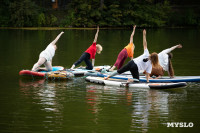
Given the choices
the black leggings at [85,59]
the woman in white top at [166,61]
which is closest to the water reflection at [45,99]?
the black leggings at [85,59]

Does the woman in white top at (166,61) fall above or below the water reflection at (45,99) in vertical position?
above

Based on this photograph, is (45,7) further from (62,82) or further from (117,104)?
(117,104)

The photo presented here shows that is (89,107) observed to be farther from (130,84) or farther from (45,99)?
(130,84)

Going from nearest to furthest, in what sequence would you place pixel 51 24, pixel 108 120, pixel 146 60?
pixel 108 120, pixel 146 60, pixel 51 24

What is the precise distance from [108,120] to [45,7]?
48.1 m

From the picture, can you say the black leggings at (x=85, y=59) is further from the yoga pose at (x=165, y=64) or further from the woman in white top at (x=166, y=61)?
the woman in white top at (x=166, y=61)

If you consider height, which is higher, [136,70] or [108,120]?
[136,70]

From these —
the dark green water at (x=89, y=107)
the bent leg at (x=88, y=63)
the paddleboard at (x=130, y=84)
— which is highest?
the bent leg at (x=88, y=63)

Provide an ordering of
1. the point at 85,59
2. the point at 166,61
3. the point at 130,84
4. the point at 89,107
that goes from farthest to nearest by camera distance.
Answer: the point at 85,59, the point at 166,61, the point at 130,84, the point at 89,107

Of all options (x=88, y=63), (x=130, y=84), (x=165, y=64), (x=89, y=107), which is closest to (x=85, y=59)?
(x=88, y=63)

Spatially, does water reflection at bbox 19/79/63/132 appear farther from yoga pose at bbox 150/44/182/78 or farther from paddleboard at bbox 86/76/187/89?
yoga pose at bbox 150/44/182/78

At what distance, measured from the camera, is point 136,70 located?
1384 cm

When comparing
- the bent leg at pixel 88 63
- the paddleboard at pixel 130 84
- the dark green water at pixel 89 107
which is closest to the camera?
the dark green water at pixel 89 107

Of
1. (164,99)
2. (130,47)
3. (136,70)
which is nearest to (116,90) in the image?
(136,70)
